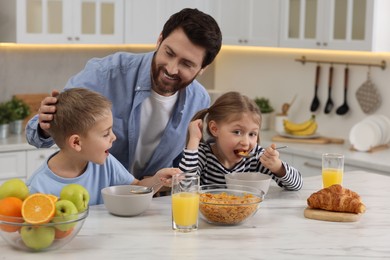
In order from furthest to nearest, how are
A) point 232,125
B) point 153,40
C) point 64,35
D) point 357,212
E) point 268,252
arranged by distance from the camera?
1. point 153,40
2. point 64,35
3. point 232,125
4. point 357,212
5. point 268,252

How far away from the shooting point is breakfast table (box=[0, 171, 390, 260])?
2.08m

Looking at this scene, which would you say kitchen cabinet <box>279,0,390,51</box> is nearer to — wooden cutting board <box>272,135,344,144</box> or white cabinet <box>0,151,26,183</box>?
wooden cutting board <box>272,135,344,144</box>

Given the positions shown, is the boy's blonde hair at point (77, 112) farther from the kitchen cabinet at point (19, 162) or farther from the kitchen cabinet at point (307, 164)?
the kitchen cabinet at point (307, 164)

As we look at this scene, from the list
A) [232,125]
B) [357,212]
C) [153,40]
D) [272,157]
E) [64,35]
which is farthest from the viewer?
[153,40]

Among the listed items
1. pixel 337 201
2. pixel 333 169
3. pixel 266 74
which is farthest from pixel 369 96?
pixel 337 201

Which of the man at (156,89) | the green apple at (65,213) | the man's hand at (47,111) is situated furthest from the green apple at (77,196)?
the man at (156,89)

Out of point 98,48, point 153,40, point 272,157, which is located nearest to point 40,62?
point 98,48

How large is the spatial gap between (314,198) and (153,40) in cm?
303

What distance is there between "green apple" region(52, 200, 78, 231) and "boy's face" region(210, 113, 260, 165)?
1089mm

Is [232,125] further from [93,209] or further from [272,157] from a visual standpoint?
[93,209]

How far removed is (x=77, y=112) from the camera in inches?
102

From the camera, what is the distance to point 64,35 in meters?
5.02

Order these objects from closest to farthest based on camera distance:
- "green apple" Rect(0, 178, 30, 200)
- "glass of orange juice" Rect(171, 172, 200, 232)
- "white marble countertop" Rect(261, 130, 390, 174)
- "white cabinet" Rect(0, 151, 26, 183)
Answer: "green apple" Rect(0, 178, 30, 200), "glass of orange juice" Rect(171, 172, 200, 232), "white marble countertop" Rect(261, 130, 390, 174), "white cabinet" Rect(0, 151, 26, 183)

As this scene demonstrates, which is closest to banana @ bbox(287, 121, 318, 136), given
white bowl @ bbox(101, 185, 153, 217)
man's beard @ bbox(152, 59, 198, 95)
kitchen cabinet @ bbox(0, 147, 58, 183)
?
kitchen cabinet @ bbox(0, 147, 58, 183)
